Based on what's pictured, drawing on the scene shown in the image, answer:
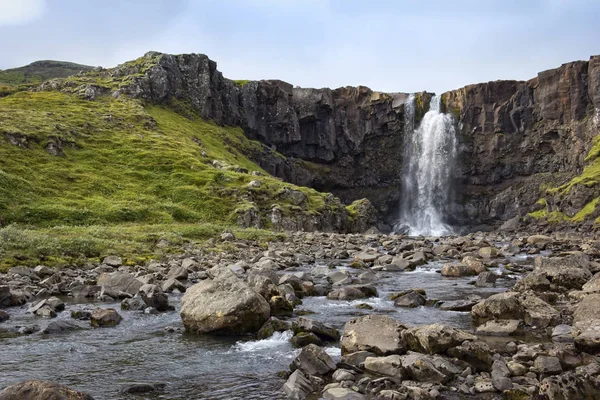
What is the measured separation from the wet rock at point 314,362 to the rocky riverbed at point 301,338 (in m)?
0.03

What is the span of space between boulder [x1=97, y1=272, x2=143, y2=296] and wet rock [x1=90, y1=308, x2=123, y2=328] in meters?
5.51

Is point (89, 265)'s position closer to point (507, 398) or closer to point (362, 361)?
point (362, 361)

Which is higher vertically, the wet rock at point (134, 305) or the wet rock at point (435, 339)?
the wet rock at point (435, 339)

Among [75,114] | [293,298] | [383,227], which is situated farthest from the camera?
[383,227]

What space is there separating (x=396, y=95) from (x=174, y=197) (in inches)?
3410

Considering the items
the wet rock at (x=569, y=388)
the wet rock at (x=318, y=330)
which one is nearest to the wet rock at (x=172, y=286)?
the wet rock at (x=318, y=330)

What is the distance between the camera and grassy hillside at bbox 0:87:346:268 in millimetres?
41844


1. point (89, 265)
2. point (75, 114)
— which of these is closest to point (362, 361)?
point (89, 265)

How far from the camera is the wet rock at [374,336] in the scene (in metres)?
13.6

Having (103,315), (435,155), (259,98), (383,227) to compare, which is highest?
(259,98)

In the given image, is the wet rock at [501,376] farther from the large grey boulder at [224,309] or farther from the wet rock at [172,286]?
the wet rock at [172,286]

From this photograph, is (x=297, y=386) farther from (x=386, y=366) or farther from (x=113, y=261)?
(x=113, y=261)

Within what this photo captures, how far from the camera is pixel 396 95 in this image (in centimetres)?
13775

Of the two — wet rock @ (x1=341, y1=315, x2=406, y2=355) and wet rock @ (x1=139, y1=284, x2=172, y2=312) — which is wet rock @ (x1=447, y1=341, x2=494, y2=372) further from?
wet rock @ (x1=139, y1=284, x2=172, y2=312)
